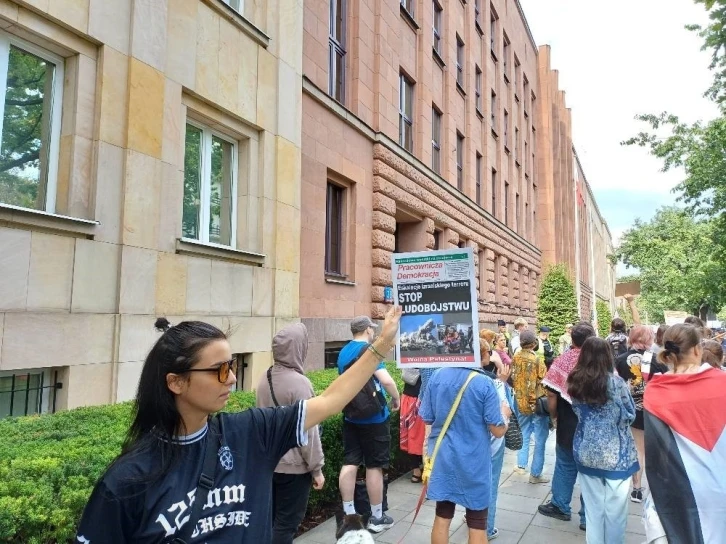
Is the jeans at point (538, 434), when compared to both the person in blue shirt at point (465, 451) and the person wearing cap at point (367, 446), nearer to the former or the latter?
the person wearing cap at point (367, 446)

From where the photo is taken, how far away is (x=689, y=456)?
319cm

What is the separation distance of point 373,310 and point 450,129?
8676 millimetres

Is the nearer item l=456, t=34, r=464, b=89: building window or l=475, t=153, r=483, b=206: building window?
l=456, t=34, r=464, b=89: building window

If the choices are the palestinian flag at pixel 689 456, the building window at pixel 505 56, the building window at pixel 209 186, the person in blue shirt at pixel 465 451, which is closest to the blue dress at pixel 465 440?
the person in blue shirt at pixel 465 451

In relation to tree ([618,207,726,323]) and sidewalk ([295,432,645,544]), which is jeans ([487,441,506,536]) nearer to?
sidewalk ([295,432,645,544])

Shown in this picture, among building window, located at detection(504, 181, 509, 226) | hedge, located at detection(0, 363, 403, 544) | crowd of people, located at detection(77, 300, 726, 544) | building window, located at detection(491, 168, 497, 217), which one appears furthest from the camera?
building window, located at detection(504, 181, 509, 226)

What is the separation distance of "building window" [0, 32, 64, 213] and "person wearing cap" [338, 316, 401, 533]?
3908 mm

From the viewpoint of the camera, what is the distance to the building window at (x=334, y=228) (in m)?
12.0

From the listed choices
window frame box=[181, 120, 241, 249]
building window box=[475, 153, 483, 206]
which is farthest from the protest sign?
building window box=[475, 153, 483, 206]

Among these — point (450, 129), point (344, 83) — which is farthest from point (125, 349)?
point (450, 129)

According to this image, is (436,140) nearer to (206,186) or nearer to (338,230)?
(338,230)

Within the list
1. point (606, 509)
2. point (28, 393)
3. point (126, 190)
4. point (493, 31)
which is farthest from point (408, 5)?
point (606, 509)

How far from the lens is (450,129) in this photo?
18.7 m

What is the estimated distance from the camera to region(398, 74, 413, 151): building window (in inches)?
616
